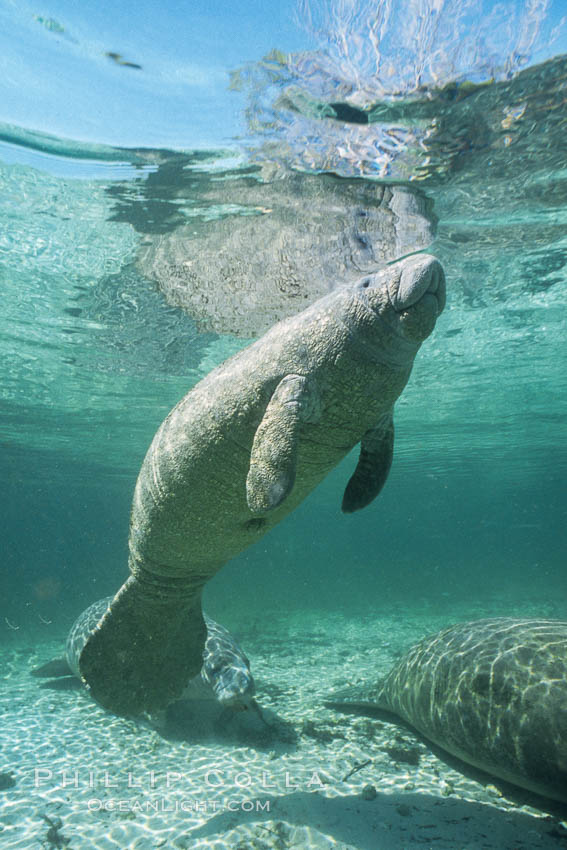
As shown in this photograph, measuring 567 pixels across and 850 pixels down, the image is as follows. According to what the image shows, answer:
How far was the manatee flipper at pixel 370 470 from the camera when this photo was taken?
3.74m

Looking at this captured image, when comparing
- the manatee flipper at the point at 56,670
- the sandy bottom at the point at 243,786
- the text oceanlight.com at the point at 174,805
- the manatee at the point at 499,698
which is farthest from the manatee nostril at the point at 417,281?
the manatee flipper at the point at 56,670

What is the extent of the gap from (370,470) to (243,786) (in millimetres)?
3917

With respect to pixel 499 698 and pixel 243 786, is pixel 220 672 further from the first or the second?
pixel 499 698

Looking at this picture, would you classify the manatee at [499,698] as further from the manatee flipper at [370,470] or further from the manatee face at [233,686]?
the manatee flipper at [370,470]

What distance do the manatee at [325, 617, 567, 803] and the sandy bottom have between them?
0.31 m

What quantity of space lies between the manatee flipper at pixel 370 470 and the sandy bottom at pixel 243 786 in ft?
8.92

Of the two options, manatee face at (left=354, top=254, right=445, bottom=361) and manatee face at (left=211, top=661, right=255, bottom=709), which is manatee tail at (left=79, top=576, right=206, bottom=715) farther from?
manatee face at (left=354, top=254, right=445, bottom=361)

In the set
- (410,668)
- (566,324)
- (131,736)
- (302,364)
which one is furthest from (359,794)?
(566,324)

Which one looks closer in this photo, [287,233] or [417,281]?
[417,281]

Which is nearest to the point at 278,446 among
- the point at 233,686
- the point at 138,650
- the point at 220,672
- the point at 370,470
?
the point at 370,470

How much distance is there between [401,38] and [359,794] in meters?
7.76

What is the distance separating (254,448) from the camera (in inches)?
111

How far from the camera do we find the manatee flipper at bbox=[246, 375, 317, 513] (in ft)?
8.54

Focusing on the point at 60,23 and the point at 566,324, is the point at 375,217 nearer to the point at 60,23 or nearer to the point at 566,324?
the point at 60,23
